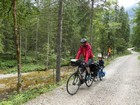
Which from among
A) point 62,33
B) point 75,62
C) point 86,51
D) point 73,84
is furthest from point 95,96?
point 62,33

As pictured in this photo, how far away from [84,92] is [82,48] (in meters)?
1.81

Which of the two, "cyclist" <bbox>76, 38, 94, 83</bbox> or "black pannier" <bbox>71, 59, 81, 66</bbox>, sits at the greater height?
"cyclist" <bbox>76, 38, 94, 83</bbox>

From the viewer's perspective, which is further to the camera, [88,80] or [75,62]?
[88,80]

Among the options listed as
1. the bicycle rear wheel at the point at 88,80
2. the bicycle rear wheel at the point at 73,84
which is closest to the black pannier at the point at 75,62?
the bicycle rear wheel at the point at 73,84

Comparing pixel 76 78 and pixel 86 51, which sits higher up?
pixel 86 51

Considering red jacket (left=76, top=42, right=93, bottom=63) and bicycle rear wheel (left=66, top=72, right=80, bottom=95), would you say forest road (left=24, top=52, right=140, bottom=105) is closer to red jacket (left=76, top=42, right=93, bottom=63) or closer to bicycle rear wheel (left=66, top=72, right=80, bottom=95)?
bicycle rear wheel (left=66, top=72, right=80, bottom=95)

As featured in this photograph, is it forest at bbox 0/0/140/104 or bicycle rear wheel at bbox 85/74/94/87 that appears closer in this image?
bicycle rear wheel at bbox 85/74/94/87

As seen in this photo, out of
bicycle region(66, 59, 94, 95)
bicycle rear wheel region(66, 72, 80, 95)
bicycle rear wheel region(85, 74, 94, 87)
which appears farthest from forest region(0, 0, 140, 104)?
bicycle rear wheel region(66, 72, 80, 95)

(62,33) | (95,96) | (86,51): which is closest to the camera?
(95,96)

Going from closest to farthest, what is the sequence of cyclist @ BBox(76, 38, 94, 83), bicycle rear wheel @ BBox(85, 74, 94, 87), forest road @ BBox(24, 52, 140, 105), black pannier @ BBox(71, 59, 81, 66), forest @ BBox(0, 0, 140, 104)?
1. forest road @ BBox(24, 52, 140, 105)
2. black pannier @ BBox(71, 59, 81, 66)
3. cyclist @ BBox(76, 38, 94, 83)
4. bicycle rear wheel @ BBox(85, 74, 94, 87)
5. forest @ BBox(0, 0, 140, 104)

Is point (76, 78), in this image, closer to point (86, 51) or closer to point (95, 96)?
point (95, 96)

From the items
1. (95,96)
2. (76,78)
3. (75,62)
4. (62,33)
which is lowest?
(95,96)

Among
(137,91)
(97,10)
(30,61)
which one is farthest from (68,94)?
(30,61)

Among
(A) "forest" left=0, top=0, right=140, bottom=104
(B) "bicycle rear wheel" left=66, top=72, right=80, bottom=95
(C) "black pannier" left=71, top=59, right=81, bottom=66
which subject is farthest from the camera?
(A) "forest" left=0, top=0, right=140, bottom=104
